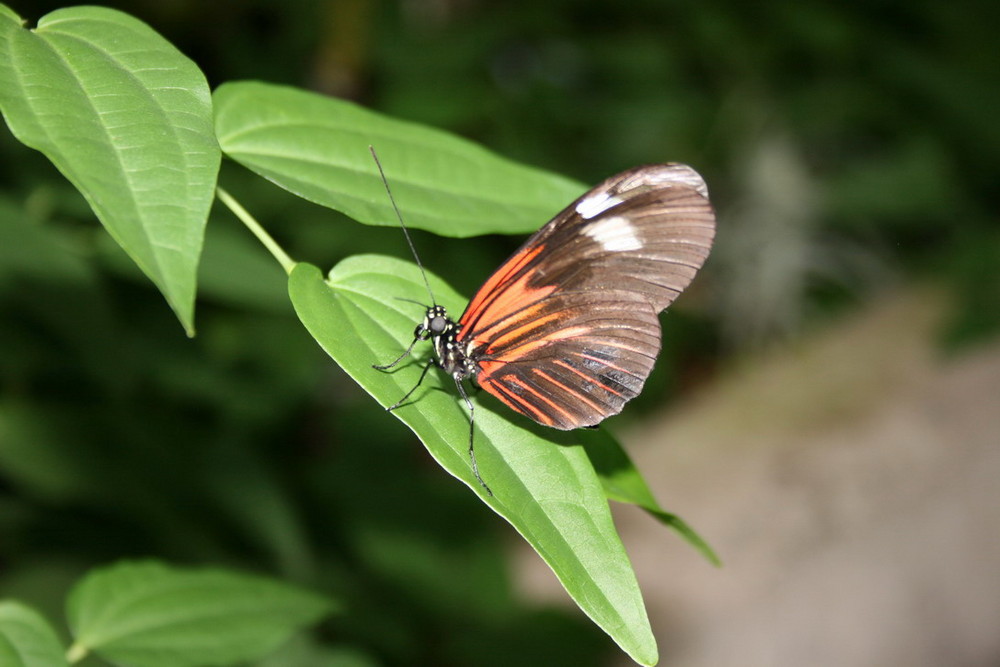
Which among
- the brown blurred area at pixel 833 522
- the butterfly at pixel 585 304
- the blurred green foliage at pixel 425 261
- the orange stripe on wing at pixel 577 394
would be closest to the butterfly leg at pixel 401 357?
the butterfly at pixel 585 304

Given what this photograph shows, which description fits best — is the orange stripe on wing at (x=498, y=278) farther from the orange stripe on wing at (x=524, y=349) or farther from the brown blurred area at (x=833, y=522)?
the brown blurred area at (x=833, y=522)

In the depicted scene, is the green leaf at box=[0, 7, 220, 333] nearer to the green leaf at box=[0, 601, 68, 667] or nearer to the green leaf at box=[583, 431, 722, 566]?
the green leaf at box=[583, 431, 722, 566]

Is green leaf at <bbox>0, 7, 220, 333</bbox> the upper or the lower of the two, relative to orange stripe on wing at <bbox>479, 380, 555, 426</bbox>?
upper

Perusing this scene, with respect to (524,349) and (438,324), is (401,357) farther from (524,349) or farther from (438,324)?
(524,349)

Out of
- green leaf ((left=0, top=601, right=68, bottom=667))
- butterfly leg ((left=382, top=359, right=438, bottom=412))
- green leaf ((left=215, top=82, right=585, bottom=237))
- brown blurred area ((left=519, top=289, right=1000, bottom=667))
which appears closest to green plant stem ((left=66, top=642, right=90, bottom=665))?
green leaf ((left=0, top=601, right=68, bottom=667))

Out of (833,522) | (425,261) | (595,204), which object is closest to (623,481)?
(595,204)

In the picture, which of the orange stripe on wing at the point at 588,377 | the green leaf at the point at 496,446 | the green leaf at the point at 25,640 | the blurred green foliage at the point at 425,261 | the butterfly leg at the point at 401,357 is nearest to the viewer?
the green leaf at the point at 496,446

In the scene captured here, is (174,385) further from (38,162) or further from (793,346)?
(793,346)
